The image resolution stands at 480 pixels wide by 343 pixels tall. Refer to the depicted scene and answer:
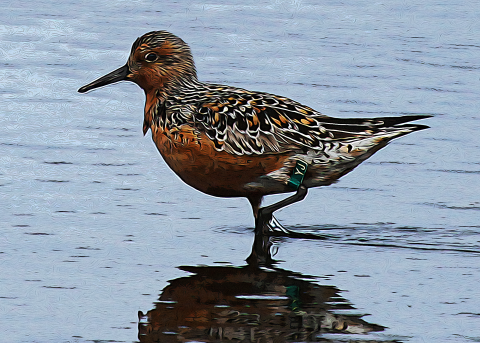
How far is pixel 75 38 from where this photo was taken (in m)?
17.3

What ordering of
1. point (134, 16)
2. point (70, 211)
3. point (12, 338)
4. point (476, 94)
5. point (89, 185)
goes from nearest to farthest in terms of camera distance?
point (12, 338) < point (70, 211) < point (89, 185) < point (476, 94) < point (134, 16)

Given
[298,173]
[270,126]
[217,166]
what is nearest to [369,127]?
[298,173]

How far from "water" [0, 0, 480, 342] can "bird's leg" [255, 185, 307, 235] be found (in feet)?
0.64

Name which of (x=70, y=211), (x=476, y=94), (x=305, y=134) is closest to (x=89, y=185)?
(x=70, y=211)

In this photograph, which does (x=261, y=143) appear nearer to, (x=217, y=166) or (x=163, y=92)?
(x=217, y=166)

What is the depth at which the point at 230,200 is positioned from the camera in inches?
395

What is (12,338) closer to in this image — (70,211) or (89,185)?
(70,211)

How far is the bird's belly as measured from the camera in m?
8.59

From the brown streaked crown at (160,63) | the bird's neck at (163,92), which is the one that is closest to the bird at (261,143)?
the bird's neck at (163,92)

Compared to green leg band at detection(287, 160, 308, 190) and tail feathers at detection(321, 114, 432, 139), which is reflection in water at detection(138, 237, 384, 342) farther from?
tail feathers at detection(321, 114, 432, 139)

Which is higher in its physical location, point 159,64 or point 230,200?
point 159,64

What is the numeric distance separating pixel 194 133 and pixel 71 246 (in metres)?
1.38

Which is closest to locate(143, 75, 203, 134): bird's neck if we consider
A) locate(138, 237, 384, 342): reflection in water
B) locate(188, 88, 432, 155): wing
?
locate(188, 88, 432, 155): wing

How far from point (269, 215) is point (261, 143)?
26.8 inches
